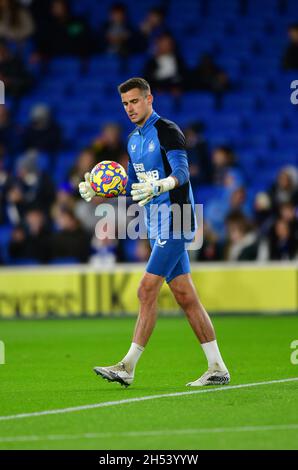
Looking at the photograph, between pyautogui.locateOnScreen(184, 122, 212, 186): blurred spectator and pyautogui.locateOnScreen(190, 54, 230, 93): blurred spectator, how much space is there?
217cm

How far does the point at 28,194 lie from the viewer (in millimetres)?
20172

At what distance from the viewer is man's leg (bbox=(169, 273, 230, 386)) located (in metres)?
9.17

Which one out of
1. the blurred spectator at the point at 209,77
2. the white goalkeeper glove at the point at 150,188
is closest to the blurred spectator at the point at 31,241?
the blurred spectator at the point at 209,77

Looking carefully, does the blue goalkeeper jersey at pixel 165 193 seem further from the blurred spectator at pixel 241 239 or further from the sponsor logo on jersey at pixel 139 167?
the blurred spectator at pixel 241 239

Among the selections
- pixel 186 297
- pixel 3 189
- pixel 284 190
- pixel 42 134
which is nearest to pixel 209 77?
pixel 42 134

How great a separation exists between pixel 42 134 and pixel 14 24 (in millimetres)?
3237

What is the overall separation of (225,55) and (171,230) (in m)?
14.7

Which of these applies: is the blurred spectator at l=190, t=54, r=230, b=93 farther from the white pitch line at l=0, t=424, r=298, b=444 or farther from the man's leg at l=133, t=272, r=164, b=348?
the white pitch line at l=0, t=424, r=298, b=444

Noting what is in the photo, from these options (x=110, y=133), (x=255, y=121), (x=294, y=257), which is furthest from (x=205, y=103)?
(x=294, y=257)

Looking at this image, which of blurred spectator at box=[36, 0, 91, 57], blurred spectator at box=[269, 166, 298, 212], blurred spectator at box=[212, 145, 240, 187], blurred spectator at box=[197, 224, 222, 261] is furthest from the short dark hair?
blurred spectator at box=[36, 0, 91, 57]

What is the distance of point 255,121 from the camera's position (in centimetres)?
2228
